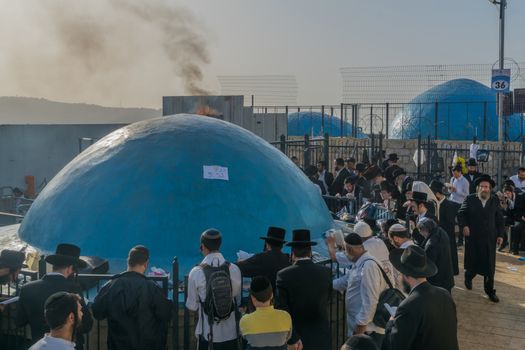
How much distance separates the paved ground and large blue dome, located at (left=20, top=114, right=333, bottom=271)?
2621 millimetres

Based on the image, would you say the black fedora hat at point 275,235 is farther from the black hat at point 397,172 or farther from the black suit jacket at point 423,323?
the black hat at point 397,172

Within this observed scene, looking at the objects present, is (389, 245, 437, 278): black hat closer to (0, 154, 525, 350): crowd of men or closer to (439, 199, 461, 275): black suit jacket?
(0, 154, 525, 350): crowd of men

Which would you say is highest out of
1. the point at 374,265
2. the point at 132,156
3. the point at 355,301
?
the point at 132,156

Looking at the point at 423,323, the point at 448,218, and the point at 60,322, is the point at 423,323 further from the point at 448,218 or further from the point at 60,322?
the point at 448,218

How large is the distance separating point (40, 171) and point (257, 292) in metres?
18.1

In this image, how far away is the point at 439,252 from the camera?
7.67m

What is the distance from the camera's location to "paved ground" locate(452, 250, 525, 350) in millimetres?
7934

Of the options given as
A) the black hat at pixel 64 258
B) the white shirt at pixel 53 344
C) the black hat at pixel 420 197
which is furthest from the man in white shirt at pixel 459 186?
the white shirt at pixel 53 344

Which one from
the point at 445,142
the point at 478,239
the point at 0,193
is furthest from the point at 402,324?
the point at 445,142

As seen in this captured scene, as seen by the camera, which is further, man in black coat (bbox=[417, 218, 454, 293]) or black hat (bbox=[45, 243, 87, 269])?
man in black coat (bbox=[417, 218, 454, 293])

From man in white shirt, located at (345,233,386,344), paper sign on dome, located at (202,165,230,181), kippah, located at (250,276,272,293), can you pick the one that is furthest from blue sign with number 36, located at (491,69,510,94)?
kippah, located at (250,276,272,293)

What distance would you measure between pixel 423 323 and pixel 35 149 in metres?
18.8

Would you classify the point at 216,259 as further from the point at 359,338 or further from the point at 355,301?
the point at 359,338

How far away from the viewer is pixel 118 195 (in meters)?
8.38
